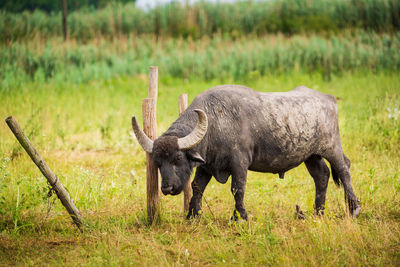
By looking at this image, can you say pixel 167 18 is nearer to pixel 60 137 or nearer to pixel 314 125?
pixel 60 137

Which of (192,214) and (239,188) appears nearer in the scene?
(239,188)

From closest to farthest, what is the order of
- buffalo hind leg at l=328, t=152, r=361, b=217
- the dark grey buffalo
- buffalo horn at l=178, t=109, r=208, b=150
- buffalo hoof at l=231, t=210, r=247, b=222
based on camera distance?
buffalo horn at l=178, t=109, r=208, b=150 → the dark grey buffalo → buffalo hoof at l=231, t=210, r=247, b=222 → buffalo hind leg at l=328, t=152, r=361, b=217

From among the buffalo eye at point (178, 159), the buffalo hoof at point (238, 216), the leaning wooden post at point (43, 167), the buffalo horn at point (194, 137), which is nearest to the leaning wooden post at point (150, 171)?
the buffalo eye at point (178, 159)

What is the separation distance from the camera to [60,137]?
9.93 metres

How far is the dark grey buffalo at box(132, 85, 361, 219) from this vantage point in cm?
496

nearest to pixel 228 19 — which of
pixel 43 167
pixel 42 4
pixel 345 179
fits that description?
pixel 42 4

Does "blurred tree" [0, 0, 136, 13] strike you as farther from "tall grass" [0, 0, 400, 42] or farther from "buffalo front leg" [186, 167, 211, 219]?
"buffalo front leg" [186, 167, 211, 219]

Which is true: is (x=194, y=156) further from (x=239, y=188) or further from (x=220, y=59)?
(x=220, y=59)

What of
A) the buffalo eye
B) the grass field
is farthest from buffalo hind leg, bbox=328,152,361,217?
the buffalo eye

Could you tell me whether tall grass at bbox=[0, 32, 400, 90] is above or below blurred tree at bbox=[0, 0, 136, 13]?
below

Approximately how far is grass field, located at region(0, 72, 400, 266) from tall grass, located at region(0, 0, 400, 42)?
10391mm

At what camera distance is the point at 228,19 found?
72.0 feet

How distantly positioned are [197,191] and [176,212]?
30.3 inches

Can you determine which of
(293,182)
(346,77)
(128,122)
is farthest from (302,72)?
(293,182)
